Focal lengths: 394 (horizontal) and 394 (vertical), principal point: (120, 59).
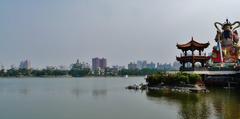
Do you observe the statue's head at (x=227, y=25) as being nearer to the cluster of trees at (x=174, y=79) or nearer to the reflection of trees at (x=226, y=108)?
the cluster of trees at (x=174, y=79)

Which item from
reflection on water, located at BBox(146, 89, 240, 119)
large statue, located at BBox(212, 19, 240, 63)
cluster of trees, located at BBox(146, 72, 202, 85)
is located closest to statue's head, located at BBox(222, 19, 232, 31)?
large statue, located at BBox(212, 19, 240, 63)

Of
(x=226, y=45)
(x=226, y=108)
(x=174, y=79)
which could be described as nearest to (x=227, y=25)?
(x=226, y=45)

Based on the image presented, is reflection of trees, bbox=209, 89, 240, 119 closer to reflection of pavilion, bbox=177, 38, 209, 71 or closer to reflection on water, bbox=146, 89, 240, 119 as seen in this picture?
reflection on water, bbox=146, 89, 240, 119

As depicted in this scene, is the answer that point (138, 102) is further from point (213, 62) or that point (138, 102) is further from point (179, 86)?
point (213, 62)

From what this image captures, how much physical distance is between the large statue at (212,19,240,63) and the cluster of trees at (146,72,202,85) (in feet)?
47.6

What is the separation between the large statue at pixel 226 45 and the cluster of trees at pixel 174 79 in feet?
47.6

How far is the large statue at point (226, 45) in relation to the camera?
65688 mm

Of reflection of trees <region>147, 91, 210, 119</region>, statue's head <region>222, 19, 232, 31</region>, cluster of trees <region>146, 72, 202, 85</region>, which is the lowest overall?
reflection of trees <region>147, 91, 210, 119</region>

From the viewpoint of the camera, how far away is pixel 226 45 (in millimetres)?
66750

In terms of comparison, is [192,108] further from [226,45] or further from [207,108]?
[226,45]

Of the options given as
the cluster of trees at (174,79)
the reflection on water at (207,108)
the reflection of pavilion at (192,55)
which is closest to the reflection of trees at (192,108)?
the reflection on water at (207,108)

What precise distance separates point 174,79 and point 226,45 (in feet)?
61.4

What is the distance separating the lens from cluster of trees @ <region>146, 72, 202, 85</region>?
50625mm

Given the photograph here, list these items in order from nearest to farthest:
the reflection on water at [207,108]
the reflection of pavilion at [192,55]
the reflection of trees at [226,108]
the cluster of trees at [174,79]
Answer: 1. the reflection of trees at [226,108]
2. the reflection on water at [207,108]
3. the cluster of trees at [174,79]
4. the reflection of pavilion at [192,55]
